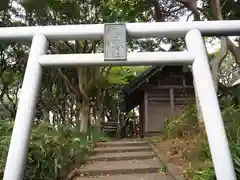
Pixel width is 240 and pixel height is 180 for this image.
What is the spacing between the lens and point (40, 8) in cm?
1290

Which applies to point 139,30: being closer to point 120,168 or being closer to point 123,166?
point 120,168

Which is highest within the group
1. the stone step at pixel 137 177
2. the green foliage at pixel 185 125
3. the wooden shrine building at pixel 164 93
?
the wooden shrine building at pixel 164 93

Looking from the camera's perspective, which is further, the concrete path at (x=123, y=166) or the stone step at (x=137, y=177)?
the concrete path at (x=123, y=166)

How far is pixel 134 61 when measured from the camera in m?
3.79

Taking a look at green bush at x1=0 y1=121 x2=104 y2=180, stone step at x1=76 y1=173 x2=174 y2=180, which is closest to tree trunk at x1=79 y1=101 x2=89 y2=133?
green bush at x1=0 y1=121 x2=104 y2=180

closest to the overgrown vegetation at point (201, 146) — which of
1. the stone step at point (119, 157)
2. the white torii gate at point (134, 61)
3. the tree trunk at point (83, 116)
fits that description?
the stone step at point (119, 157)

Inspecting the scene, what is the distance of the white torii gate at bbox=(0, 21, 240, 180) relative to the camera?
3328 mm

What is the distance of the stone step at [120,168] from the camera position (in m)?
7.45

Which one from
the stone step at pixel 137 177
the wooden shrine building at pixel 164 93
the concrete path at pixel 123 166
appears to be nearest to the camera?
the stone step at pixel 137 177

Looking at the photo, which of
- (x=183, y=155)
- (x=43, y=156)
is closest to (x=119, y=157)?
(x=183, y=155)

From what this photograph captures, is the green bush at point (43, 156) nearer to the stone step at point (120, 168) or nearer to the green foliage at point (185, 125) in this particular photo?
the stone step at point (120, 168)

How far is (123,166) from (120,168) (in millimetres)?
317

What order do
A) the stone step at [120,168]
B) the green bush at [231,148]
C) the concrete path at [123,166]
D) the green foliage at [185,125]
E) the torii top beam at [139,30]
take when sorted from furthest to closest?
the green foliage at [185,125] < the stone step at [120,168] < the concrete path at [123,166] < the green bush at [231,148] < the torii top beam at [139,30]

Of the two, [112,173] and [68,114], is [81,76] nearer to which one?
[112,173]
